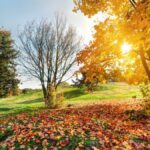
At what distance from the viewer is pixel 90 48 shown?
1531 centimetres

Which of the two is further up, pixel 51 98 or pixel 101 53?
pixel 101 53

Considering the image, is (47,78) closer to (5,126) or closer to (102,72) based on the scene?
(102,72)

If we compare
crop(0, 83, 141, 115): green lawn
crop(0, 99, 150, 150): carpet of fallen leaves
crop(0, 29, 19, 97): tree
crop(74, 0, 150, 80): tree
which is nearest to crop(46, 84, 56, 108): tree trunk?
crop(0, 83, 141, 115): green lawn

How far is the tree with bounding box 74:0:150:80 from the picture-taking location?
11.7 meters

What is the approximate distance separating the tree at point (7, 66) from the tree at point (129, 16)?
27.2 meters

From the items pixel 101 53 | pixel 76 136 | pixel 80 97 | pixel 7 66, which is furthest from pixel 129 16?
pixel 7 66

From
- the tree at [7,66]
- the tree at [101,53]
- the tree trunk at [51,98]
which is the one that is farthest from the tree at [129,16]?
the tree at [7,66]

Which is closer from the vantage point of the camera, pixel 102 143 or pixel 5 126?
pixel 102 143

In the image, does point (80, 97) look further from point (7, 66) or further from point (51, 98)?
point (51, 98)

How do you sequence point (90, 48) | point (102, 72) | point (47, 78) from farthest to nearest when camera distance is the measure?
point (47, 78) < point (102, 72) < point (90, 48)

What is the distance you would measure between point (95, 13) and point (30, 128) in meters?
6.54

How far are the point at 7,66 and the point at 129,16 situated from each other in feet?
97.2

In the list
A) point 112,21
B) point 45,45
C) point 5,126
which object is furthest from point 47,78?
point 5,126

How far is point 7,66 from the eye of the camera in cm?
4078
